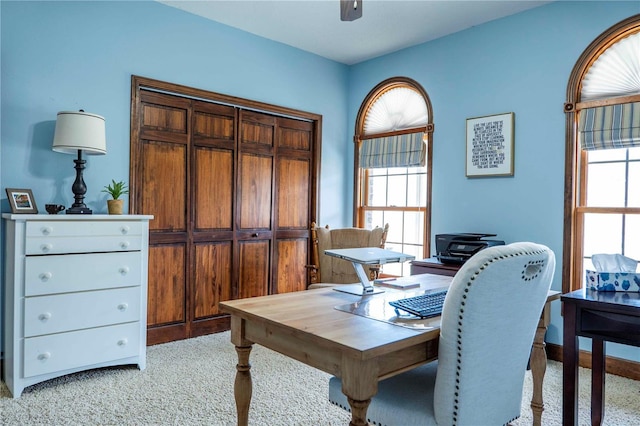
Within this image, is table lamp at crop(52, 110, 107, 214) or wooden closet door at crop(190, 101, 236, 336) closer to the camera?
table lamp at crop(52, 110, 107, 214)

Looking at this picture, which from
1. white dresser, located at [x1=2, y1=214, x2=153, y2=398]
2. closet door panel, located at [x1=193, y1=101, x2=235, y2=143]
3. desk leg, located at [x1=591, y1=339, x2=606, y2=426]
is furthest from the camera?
closet door panel, located at [x1=193, y1=101, x2=235, y2=143]

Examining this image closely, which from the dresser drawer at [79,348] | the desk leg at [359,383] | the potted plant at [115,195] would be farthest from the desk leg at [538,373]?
the potted plant at [115,195]

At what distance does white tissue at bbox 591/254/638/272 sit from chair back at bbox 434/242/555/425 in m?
0.81

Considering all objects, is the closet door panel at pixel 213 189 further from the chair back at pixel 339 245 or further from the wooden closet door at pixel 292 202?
the chair back at pixel 339 245

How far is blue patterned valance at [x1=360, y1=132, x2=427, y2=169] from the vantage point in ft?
13.9

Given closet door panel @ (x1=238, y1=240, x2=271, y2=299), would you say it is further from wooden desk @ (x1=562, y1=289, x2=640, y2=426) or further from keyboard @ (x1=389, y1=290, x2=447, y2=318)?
wooden desk @ (x1=562, y1=289, x2=640, y2=426)

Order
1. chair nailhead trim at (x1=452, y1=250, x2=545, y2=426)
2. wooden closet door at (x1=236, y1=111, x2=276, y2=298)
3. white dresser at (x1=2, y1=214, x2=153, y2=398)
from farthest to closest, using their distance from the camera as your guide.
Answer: wooden closet door at (x1=236, y1=111, x2=276, y2=298) → white dresser at (x1=2, y1=214, x2=153, y2=398) → chair nailhead trim at (x1=452, y1=250, x2=545, y2=426)

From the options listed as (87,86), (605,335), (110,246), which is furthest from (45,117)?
(605,335)

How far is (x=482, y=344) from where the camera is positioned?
1373 mm

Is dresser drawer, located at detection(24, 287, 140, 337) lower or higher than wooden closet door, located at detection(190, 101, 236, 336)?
lower

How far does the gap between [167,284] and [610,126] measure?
11.7 ft

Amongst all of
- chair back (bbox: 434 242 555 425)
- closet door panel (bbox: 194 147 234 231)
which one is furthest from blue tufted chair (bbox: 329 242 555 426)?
closet door panel (bbox: 194 147 234 231)

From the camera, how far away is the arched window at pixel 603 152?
A: 3.04 m

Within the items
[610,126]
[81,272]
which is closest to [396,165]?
[610,126]
